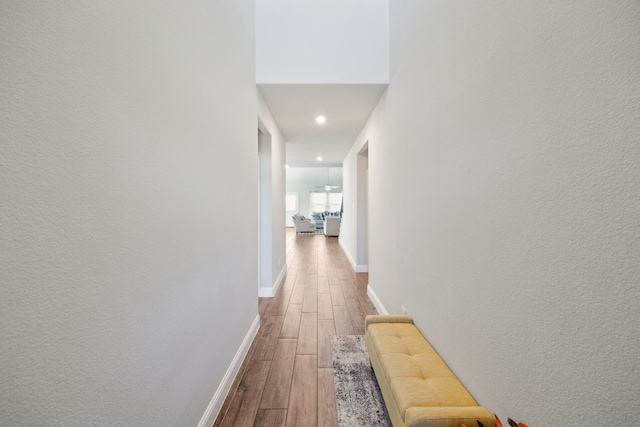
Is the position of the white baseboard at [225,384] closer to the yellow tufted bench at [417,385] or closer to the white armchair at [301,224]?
the yellow tufted bench at [417,385]

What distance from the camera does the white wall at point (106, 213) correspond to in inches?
21.5

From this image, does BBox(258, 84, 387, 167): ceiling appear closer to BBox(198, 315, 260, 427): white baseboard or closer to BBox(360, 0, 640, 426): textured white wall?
BBox(360, 0, 640, 426): textured white wall

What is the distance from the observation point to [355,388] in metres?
1.75

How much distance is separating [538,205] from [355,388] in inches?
64.4

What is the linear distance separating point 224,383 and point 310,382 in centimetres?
60

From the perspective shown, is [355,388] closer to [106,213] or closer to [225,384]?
[225,384]

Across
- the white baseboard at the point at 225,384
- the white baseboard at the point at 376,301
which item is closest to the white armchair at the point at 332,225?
the white baseboard at the point at 376,301

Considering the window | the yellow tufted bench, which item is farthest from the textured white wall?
the window

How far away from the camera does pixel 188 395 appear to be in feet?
3.98

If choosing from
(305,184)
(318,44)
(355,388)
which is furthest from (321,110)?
(305,184)

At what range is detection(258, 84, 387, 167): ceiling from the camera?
266 cm

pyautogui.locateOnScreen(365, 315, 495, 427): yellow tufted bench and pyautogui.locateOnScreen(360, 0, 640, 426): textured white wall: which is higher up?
pyautogui.locateOnScreen(360, 0, 640, 426): textured white wall

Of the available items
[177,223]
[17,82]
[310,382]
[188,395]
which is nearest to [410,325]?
[310,382]

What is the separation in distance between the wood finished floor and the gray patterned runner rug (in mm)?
61
